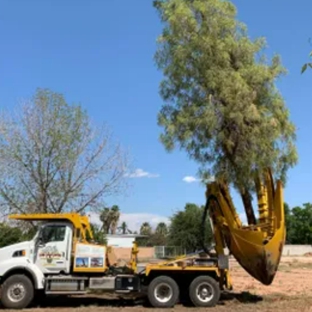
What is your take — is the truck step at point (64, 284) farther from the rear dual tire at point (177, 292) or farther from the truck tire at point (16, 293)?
the rear dual tire at point (177, 292)

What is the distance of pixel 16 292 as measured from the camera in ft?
53.7

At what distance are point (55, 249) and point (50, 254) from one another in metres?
0.23

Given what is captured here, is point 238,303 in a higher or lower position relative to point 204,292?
lower

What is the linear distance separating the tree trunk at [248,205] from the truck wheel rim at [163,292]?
3.89m

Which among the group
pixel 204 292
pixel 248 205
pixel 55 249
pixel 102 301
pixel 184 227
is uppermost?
pixel 184 227

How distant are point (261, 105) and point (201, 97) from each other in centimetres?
219

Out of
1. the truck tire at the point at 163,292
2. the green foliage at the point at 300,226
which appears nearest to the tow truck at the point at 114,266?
the truck tire at the point at 163,292

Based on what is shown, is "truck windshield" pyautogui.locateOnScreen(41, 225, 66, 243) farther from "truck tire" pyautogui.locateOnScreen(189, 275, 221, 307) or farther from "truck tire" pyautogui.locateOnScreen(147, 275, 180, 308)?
"truck tire" pyautogui.locateOnScreen(189, 275, 221, 307)

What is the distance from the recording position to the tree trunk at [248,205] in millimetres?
18625

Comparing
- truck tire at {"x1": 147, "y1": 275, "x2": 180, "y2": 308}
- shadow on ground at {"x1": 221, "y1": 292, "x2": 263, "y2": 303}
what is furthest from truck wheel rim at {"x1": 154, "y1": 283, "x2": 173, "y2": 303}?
shadow on ground at {"x1": 221, "y1": 292, "x2": 263, "y2": 303}

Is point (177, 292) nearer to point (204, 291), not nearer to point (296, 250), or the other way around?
point (204, 291)

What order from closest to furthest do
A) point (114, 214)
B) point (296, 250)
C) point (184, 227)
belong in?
point (114, 214), point (184, 227), point (296, 250)

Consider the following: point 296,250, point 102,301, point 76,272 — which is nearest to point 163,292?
point 102,301

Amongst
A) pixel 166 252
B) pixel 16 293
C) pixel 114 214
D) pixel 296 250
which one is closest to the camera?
pixel 16 293
